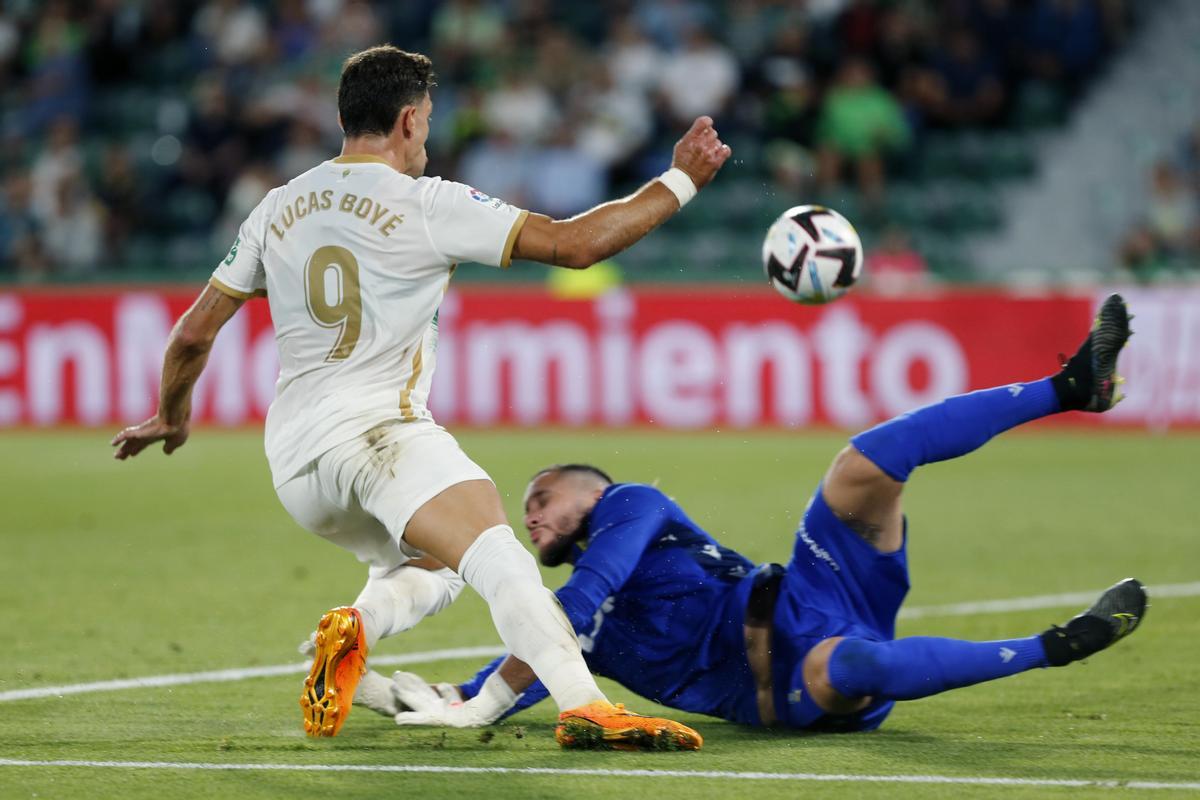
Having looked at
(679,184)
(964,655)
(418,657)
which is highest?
(679,184)

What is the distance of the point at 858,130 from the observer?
17641 millimetres

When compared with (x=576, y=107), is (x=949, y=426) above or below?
below

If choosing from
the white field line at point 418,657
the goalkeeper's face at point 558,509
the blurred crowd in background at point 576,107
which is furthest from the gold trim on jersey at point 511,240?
the blurred crowd in background at point 576,107

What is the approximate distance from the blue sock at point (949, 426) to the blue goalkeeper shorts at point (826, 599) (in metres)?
0.23

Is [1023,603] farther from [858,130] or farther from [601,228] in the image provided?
[858,130]

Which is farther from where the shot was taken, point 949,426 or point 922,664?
point 949,426

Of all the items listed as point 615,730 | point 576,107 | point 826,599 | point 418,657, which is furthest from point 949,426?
point 576,107

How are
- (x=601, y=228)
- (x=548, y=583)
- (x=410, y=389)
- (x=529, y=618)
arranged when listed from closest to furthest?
1. (x=529, y=618)
2. (x=601, y=228)
3. (x=410, y=389)
4. (x=548, y=583)

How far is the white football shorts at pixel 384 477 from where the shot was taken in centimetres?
488

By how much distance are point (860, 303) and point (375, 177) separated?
10.5 metres

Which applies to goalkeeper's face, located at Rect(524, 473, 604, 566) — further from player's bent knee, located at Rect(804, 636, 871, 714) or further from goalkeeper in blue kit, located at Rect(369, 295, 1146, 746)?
player's bent knee, located at Rect(804, 636, 871, 714)

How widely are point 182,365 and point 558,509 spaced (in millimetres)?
1264

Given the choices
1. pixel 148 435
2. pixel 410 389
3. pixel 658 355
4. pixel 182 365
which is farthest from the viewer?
pixel 658 355

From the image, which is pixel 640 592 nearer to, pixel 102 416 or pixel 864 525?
pixel 864 525
